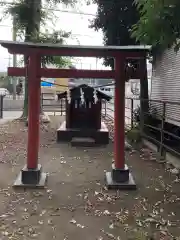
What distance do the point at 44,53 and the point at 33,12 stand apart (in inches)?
333

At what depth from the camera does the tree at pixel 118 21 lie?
33.3 feet

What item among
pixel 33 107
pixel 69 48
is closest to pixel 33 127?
pixel 33 107

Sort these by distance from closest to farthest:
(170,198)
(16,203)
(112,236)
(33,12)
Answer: (112,236) → (16,203) → (170,198) → (33,12)

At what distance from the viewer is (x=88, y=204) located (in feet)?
17.0

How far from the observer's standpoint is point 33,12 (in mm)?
13625

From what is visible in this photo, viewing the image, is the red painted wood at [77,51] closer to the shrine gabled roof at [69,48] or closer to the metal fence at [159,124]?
the shrine gabled roof at [69,48]

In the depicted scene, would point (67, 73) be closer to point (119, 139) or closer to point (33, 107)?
point (33, 107)

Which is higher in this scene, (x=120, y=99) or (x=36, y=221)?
(x=120, y=99)

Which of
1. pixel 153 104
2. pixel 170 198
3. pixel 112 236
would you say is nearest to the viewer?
pixel 112 236

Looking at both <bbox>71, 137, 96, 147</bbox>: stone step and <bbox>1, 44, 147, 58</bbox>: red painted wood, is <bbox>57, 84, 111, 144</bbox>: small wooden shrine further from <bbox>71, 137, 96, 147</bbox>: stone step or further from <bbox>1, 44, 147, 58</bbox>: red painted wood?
<bbox>1, 44, 147, 58</bbox>: red painted wood

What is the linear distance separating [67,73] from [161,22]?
3.24 metres

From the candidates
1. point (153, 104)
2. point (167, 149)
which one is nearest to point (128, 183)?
point (167, 149)

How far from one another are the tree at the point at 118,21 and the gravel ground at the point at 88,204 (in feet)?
13.5

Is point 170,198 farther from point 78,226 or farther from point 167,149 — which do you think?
point 167,149
